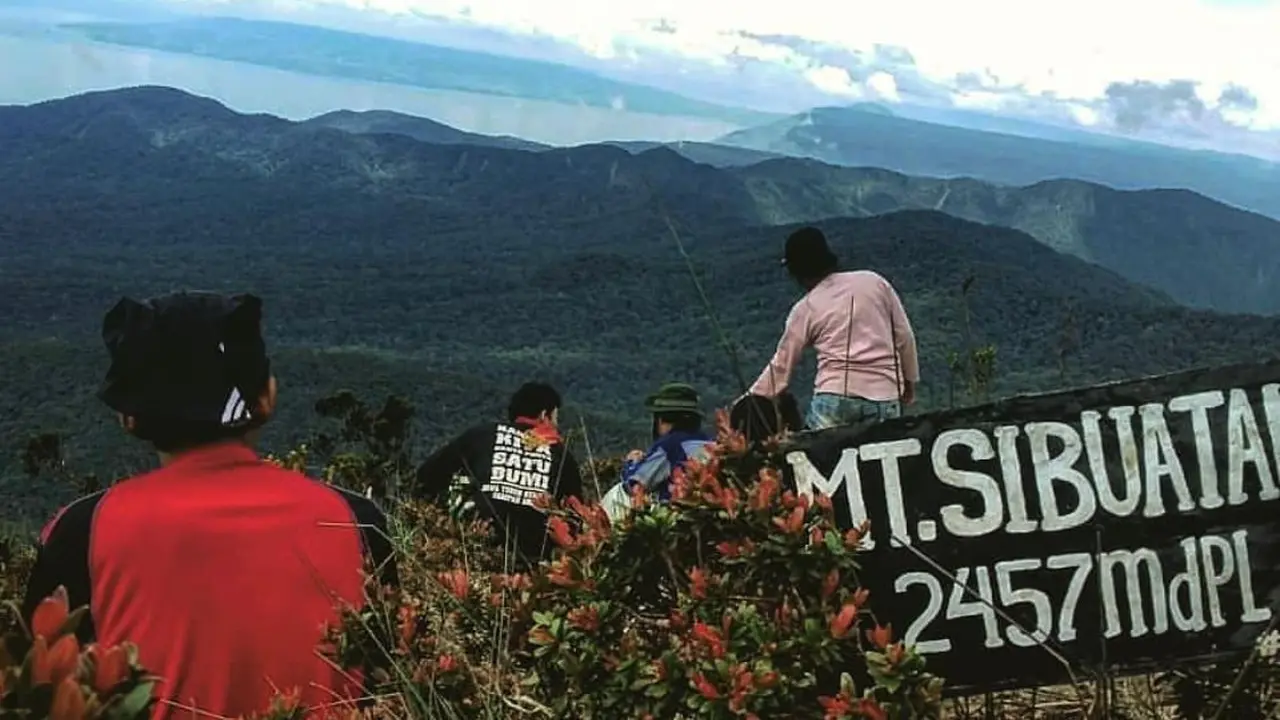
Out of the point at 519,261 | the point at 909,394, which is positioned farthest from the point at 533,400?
the point at 519,261

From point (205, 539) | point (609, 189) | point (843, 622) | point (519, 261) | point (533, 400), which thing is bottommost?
point (519, 261)

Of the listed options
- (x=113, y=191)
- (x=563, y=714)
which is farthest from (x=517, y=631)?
(x=113, y=191)

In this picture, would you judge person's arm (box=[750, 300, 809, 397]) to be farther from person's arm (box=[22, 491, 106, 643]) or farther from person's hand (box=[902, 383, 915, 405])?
person's arm (box=[22, 491, 106, 643])

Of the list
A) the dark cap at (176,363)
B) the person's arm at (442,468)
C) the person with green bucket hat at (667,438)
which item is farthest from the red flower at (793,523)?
the person's arm at (442,468)

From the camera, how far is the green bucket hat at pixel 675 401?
496 cm

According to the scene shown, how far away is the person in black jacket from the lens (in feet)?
Answer: 16.3

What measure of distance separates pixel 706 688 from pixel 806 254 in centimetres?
347

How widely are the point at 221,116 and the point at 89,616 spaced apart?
523ft

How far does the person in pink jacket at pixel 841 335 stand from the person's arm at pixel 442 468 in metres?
1.22

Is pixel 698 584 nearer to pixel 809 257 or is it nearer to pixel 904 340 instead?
pixel 904 340

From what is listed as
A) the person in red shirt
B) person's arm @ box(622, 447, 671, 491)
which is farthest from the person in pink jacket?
the person in red shirt

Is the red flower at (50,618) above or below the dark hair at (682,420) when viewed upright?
above

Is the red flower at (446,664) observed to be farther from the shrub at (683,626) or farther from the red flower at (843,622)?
the red flower at (843,622)

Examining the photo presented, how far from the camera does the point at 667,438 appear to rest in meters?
4.72
